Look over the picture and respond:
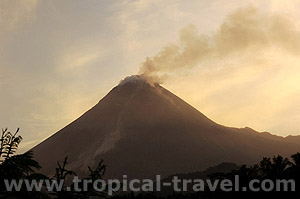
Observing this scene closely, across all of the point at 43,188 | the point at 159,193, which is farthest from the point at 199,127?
the point at 43,188

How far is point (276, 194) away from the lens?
2853 cm

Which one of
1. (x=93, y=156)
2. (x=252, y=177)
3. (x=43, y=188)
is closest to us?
(x=43, y=188)

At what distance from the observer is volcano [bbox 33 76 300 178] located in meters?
151

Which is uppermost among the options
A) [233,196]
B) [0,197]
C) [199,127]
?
[199,127]

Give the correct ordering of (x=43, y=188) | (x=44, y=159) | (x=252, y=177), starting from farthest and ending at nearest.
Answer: (x=44, y=159)
(x=252, y=177)
(x=43, y=188)

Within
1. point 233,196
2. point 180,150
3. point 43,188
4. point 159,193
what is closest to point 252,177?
point 233,196

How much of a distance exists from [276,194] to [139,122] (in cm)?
15925

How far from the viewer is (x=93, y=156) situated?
16088 cm

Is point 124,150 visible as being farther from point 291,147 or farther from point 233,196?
point 233,196

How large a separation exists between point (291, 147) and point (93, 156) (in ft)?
284

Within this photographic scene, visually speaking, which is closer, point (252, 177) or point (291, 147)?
point (252, 177)

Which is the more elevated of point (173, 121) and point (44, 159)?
point (173, 121)

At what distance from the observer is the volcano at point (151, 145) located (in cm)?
15088

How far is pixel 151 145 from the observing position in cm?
16812
